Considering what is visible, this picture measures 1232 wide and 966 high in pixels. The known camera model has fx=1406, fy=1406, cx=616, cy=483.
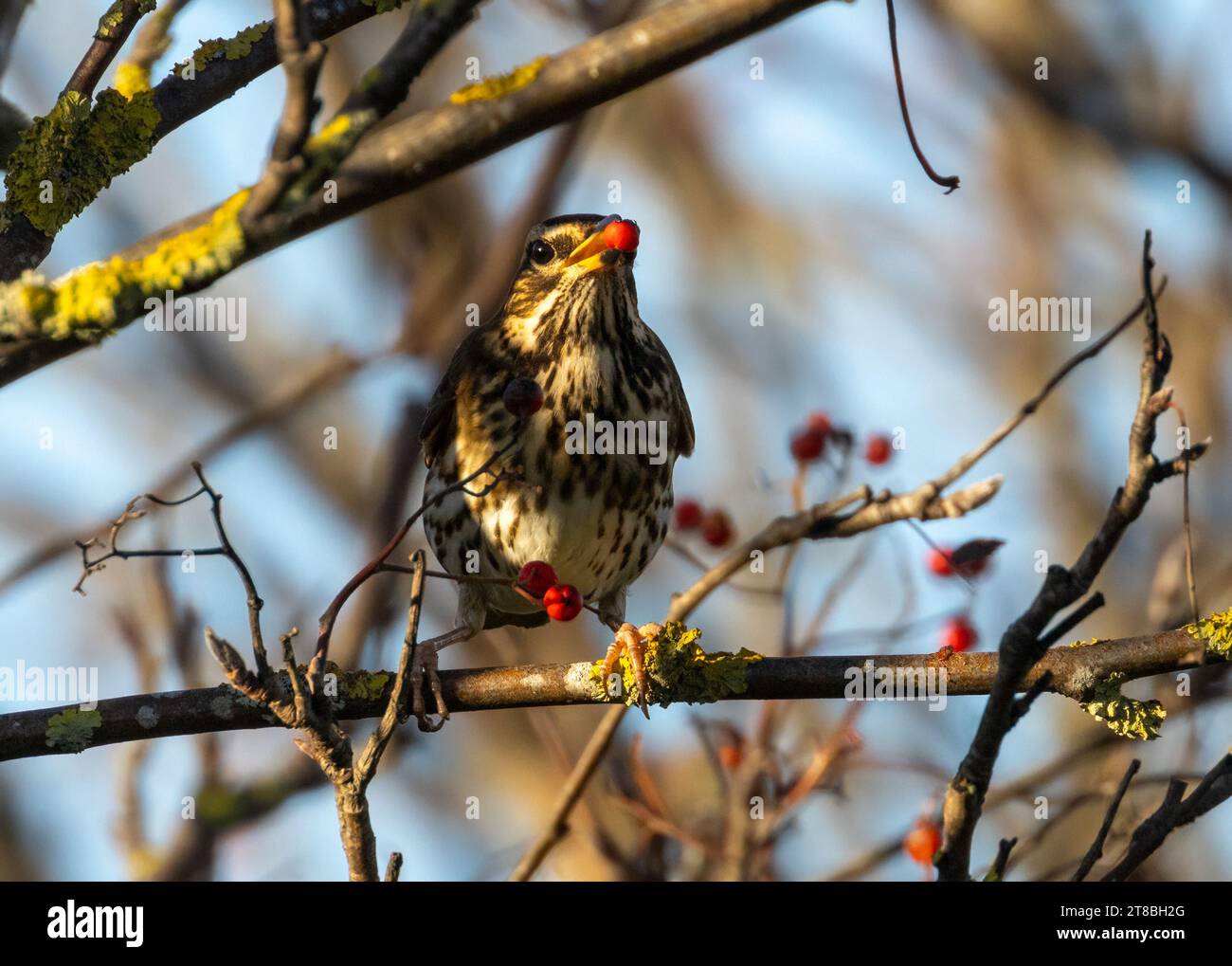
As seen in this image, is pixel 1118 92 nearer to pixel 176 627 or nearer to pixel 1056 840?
pixel 1056 840

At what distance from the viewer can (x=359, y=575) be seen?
301 cm

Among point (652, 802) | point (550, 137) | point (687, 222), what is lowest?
point (652, 802)

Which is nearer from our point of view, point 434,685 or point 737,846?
point 434,685

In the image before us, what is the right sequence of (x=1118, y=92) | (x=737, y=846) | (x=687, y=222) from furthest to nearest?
1. (x=687, y=222)
2. (x=1118, y=92)
3. (x=737, y=846)

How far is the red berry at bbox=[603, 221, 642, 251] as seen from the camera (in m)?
4.98

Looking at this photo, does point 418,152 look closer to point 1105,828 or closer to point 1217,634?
point 1105,828

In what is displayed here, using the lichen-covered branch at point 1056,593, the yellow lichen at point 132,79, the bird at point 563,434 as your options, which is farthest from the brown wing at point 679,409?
the lichen-covered branch at point 1056,593

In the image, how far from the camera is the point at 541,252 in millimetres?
5707

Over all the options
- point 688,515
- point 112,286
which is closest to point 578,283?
point 688,515

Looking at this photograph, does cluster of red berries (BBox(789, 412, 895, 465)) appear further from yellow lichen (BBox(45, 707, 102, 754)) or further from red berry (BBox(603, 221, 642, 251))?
yellow lichen (BBox(45, 707, 102, 754))

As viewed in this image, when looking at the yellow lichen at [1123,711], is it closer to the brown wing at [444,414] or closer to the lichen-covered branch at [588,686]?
the lichen-covered branch at [588,686]

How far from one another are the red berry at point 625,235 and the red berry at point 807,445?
930mm
